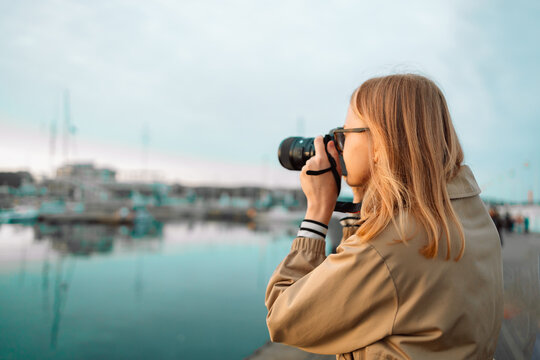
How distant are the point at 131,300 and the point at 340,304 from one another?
36.0ft

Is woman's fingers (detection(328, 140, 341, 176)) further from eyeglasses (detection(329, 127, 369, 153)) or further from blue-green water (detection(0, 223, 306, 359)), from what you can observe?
blue-green water (detection(0, 223, 306, 359))

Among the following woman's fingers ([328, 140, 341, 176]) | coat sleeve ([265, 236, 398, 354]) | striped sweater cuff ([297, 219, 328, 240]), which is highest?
woman's fingers ([328, 140, 341, 176])

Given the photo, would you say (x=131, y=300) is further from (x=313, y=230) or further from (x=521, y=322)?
(x=313, y=230)

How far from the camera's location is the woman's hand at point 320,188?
0.80 m

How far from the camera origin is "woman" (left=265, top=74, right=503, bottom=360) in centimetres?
57

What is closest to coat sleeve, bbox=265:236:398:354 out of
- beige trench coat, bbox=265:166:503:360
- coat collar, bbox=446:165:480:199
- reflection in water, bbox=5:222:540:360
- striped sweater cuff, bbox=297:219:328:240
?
beige trench coat, bbox=265:166:503:360

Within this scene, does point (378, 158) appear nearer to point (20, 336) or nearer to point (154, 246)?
point (20, 336)

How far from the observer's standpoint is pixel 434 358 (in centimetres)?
60

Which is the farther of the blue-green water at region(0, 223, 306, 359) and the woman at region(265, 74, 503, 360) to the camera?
the blue-green water at region(0, 223, 306, 359)

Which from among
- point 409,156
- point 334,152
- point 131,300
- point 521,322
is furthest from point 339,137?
point 131,300

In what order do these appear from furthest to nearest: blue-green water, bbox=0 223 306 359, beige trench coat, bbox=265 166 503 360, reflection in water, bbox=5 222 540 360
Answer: blue-green water, bbox=0 223 306 359 < reflection in water, bbox=5 222 540 360 < beige trench coat, bbox=265 166 503 360

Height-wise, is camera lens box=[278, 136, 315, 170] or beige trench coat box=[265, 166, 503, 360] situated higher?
camera lens box=[278, 136, 315, 170]

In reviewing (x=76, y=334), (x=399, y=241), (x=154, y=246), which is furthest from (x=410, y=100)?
(x=154, y=246)

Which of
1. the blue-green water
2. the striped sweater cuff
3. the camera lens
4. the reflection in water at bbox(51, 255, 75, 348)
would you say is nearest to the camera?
the striped sweater cuff
